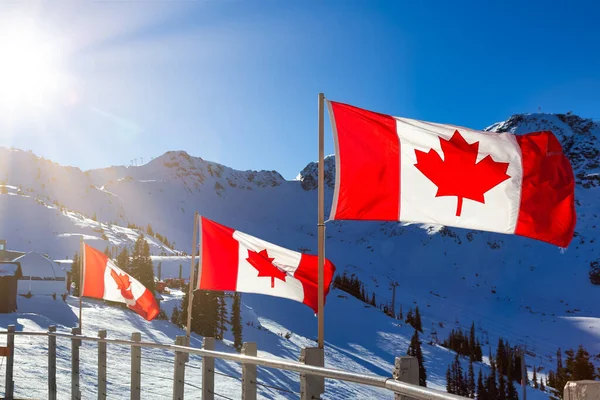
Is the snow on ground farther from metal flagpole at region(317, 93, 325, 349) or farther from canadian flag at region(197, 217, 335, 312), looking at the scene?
canadian flag at region(197, 217, 335, 312)

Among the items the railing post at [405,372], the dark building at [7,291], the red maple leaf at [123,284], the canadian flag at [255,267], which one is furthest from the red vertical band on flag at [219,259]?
the dark building at [7,291]

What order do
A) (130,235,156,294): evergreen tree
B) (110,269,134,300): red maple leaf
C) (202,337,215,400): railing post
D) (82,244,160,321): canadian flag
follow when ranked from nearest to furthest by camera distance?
(202,337,215,400): railing post
(82,244,160,321): canadian flag
(110,269,134,300): red maple leaf
(130,235,156,294): evergreen tree

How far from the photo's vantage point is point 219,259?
11695mm

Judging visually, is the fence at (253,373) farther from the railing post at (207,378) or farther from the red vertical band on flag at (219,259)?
the red vertical band on flag at (219,259)

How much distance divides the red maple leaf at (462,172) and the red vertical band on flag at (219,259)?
4762 millimetres

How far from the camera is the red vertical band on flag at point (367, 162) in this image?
26.4 feet

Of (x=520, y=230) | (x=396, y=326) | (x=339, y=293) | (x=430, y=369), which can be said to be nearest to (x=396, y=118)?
(x=520, y=230)

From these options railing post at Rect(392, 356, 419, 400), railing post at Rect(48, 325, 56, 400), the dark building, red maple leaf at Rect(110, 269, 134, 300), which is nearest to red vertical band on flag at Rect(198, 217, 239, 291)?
railing post at Rect(48, 325, 56, 400)

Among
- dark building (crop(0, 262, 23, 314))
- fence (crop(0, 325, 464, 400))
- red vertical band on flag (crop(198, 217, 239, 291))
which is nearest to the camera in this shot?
fence (crop(0, 325, 464, 400))

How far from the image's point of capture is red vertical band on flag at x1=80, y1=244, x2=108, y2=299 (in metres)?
16.0

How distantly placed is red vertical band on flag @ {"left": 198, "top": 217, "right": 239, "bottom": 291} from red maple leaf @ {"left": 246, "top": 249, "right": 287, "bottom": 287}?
0.56 metres

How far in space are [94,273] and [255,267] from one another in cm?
718

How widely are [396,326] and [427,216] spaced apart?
353ft

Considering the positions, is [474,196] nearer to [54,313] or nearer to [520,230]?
[520,230]
